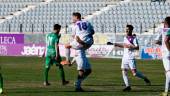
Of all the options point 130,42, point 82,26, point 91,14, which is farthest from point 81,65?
point 91,14

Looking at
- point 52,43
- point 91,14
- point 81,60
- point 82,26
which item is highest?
point 91,14

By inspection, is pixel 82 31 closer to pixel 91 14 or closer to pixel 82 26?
pixel 82 26

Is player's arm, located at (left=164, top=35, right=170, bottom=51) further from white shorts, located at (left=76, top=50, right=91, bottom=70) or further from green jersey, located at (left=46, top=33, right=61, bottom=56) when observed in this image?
green jersey, located at (left=46, top=33, right=61, bottom=56)

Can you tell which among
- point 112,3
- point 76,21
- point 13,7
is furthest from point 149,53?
point 76,21

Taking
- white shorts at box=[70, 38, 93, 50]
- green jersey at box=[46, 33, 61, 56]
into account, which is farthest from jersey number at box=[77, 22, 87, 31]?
green jersey at box=[46, 33, 61, 56]

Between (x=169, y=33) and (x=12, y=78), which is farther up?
(x=169, y=33)

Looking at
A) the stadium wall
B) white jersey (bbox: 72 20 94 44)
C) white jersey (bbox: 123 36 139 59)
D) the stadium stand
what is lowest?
the stadium wall

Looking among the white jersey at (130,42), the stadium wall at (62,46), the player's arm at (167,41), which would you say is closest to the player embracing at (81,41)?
the white jersey at (130,42)

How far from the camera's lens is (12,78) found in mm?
22188

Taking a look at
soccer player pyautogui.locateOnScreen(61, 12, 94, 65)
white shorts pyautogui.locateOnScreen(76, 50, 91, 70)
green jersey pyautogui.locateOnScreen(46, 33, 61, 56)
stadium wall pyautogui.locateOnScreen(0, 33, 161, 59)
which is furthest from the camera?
stadium wall pyautogui.locateOnScreen(0, 33, 161, 59)

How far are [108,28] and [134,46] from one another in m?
34.9

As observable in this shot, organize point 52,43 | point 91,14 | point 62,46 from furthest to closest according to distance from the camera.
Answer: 1. point 91,14
2. point 62,46
3. point 52,43

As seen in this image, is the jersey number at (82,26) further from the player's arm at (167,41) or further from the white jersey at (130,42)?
the player's arm at (167,41)

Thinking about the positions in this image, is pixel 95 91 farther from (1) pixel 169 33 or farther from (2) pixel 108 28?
(2) pixel 108 28
